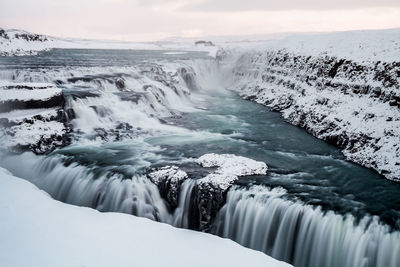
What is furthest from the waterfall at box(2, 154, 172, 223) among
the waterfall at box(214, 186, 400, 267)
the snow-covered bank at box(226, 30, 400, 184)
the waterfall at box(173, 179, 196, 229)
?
the snow-covered bank at box(226, 30, 400, 184)

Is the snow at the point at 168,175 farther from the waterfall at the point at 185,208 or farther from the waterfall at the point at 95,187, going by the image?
the waterfall at the point at 185,208

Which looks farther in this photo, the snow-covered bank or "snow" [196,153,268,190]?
the snow-covered bank

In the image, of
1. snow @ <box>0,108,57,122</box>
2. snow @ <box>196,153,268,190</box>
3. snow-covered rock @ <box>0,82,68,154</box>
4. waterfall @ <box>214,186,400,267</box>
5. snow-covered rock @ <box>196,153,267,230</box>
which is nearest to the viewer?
waterfall @ <box>214,186,400,267</box>

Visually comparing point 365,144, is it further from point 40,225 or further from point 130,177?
point 40,225

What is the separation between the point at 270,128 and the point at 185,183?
32.8 ft

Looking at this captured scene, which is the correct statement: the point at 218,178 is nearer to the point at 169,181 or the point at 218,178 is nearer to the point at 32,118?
the point at 169,181

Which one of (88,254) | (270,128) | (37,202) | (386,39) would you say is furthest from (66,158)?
(386,39)

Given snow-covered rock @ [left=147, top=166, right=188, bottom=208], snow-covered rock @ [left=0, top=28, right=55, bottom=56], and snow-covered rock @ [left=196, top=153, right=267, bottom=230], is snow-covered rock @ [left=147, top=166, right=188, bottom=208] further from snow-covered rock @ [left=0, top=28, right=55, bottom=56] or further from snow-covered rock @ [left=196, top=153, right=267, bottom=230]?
snow-covered rock @ [left=0, top=28, right=55, bottom=56]

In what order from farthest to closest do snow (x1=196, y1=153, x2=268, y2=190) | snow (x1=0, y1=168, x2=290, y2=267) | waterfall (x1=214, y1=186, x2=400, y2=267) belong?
snow (x1=196, y1=153, x2=268, y2=190) → waterfall (x1=214, y1=186, x2=400, y2=267) → snow (x1=0, y1=168, x2=290, y2=267)

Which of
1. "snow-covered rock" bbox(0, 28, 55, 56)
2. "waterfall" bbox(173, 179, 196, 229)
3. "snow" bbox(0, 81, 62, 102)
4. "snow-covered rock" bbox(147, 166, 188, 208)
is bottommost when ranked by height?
"waterfall" bbox(173, 179, 196, 229)

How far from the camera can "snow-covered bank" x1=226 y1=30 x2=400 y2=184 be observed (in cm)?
1495

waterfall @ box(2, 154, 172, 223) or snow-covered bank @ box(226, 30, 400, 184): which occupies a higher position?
snow-covered bank @ box(226, 30, 400, 184)

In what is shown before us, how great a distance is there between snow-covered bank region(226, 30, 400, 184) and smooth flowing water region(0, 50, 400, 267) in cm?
93

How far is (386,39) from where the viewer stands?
69.5 ft
